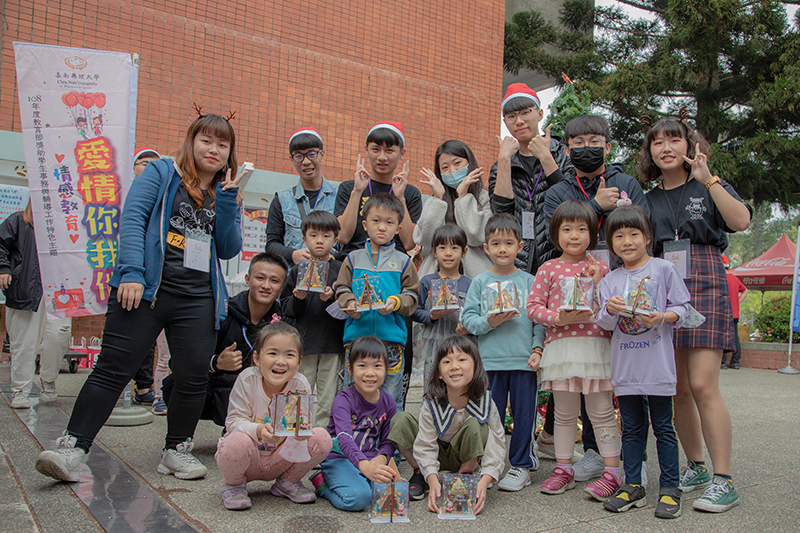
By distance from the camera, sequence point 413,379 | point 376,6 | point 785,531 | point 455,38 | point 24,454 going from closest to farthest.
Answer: point 785,531 → point 24,454 → point 413,379 → point 376,6 → point 455,38

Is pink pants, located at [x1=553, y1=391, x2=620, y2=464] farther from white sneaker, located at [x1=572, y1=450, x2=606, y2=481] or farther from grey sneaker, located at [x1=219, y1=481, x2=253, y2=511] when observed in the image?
grey sneaker, located at [x1=219, y1=481, x2=253, y2=511]

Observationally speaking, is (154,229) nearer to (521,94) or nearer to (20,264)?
(521,94)

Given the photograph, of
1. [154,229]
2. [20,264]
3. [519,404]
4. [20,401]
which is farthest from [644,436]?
[20,264]

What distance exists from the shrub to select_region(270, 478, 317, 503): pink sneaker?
1162 cm

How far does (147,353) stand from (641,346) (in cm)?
247

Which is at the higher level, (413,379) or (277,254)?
(277,254)

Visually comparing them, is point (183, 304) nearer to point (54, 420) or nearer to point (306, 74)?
point (54, 420)

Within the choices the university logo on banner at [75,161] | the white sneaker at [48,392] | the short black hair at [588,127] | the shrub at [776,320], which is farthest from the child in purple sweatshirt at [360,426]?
the shrub at [776,320]

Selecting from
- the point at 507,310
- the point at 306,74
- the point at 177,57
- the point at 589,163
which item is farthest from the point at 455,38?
the point at 507,310

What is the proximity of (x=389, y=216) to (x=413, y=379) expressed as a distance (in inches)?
180

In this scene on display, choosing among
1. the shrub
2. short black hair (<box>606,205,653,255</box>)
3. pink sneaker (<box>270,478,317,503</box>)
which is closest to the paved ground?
pink sneaker (<box>270,478,317,503</box>)

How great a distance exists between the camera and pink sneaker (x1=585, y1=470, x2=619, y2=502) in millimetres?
2816

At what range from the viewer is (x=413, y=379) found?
7.80 meters

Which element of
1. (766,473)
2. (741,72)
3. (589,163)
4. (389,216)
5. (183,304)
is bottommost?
(766,473)
